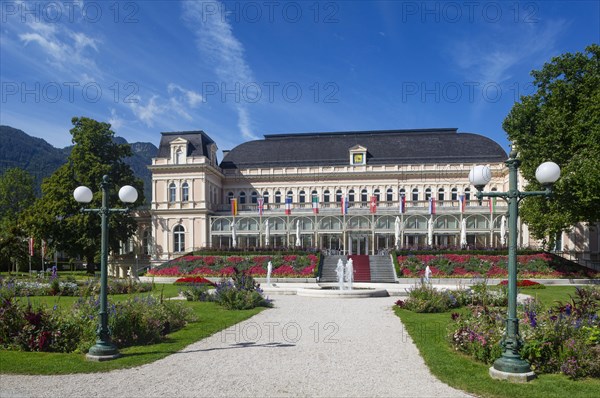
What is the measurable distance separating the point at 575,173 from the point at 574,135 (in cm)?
309

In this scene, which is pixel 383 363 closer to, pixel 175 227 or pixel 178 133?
pixel 175 227

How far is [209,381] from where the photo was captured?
28.5 feet

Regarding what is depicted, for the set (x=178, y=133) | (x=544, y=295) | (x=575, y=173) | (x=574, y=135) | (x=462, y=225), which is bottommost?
(x=544, y=295)

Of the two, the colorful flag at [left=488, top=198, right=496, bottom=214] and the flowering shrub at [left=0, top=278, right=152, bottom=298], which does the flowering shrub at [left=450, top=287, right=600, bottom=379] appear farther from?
the colorful flag at [left=488, top=198, right=496, bottom=214]

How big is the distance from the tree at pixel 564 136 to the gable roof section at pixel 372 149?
19.5 m

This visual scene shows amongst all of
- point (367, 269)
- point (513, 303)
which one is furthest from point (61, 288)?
point (513, 303)

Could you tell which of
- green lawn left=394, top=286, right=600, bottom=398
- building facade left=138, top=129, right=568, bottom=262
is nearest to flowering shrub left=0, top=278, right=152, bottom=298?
green lawn left=394, top=286, right=600, bottom=398

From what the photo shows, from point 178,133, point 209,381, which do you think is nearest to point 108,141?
point 178,133

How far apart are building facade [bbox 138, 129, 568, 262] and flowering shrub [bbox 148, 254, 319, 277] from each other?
5.89m

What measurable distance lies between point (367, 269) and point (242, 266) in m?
9.51

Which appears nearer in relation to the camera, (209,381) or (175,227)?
(209,381)

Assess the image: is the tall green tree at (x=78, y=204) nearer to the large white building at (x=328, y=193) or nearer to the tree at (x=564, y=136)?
the large white building at (x=328, y=193)

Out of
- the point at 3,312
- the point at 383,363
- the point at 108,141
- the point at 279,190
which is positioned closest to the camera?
the point at 383,363

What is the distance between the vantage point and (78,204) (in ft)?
139
